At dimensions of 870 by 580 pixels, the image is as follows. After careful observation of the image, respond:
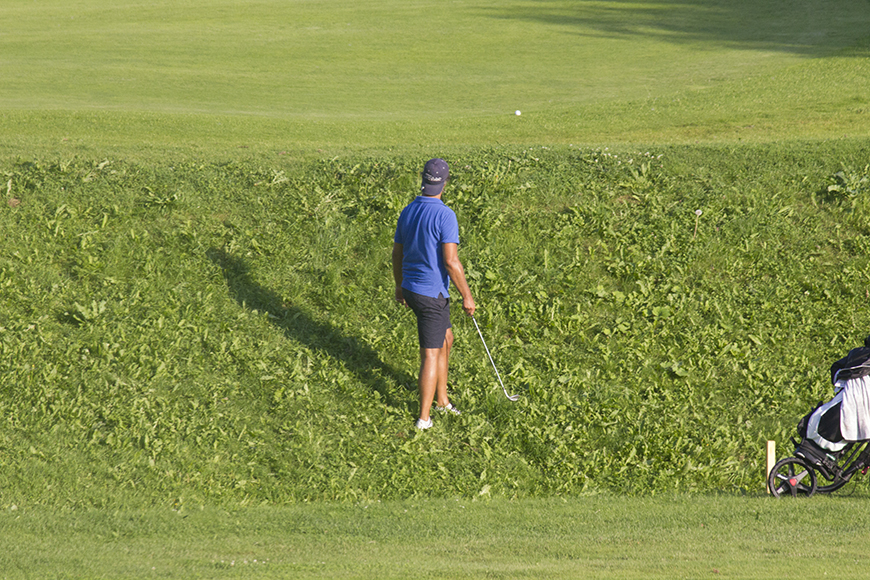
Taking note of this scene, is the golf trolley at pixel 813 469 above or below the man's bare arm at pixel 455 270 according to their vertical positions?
A: below

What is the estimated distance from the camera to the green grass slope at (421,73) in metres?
11.5

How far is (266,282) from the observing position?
26.4ft

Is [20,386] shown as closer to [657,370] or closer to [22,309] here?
[22,309]

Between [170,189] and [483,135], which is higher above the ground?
[483,135]

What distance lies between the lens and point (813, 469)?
227 inches

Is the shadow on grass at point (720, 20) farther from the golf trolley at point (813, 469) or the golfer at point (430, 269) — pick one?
the golfer at point (430, 269)

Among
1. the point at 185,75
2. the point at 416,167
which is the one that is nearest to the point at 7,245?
the point at 416,167

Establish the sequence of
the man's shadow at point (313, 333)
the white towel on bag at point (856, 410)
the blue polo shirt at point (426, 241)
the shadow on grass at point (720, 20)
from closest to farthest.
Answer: the white towel on bag at point (856, 410) < the blue polo shirt at point (426, 241) < the man's shadow at point (313, 333) < the shadow on grass at point (720, 20)

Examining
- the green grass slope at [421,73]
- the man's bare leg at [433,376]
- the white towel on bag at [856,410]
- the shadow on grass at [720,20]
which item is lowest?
the man's bare leg at [433,376]

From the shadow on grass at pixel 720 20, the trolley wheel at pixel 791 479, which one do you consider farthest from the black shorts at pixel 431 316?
the shadow on grass at pixel 720 20

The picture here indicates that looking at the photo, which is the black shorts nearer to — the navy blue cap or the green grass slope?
the navy blue cap

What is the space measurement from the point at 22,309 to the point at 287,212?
9.01 feet

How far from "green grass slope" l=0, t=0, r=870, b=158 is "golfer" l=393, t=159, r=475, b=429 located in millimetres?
4196

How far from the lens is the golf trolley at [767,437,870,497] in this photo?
5.67 meters
